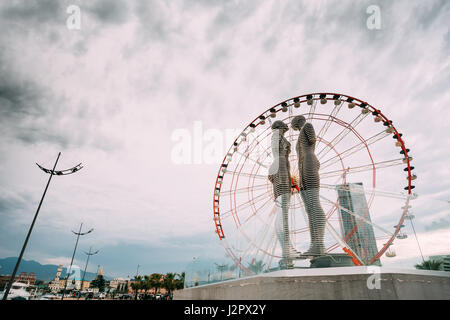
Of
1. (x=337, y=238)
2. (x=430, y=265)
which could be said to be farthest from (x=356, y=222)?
(x=430, y=265)

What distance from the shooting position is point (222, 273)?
14.3 meters

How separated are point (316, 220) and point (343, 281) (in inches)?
182

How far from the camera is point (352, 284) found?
28.1 feet

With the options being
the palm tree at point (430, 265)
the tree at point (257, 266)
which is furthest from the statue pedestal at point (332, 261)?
the palm tree at point (430, 265)

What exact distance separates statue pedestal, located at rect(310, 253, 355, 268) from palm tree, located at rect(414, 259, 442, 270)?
2.82 m

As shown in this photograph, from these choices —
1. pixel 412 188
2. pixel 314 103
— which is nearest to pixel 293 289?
pixel 412 188

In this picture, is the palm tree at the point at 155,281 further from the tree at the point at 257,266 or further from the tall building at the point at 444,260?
the tall building at the point at 444,260

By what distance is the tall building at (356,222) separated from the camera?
495 inches

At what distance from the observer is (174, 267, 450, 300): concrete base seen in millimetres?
8320

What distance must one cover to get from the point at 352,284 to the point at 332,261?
11.1 feet

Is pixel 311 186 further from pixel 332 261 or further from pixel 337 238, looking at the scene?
pixel 332 261

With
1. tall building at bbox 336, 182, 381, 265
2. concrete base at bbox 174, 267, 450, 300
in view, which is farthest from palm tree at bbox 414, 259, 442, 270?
tall building at bbox 336, 182, 381, 265

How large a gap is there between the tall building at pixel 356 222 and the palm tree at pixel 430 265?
86.2 inches
